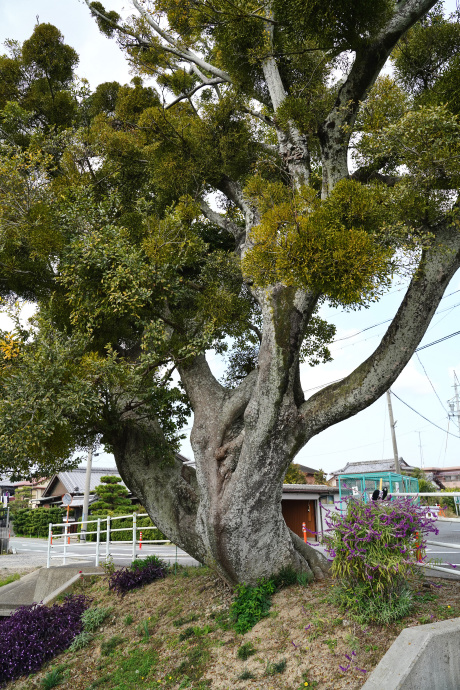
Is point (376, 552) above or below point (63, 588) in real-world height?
above

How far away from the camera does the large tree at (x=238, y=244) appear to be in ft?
20.8

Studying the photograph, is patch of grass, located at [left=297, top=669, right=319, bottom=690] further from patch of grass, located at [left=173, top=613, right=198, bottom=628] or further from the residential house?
the residential house

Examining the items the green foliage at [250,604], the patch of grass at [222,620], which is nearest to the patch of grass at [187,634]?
the patch of grass at [222,620]

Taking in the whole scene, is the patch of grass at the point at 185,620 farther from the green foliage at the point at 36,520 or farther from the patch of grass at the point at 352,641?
the green foliage at the point at 36,520

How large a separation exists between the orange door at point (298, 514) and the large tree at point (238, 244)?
13.3 m

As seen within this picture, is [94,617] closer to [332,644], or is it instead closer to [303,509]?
[332,644]

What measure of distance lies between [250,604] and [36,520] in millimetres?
38595

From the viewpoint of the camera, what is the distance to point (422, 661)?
185 inches

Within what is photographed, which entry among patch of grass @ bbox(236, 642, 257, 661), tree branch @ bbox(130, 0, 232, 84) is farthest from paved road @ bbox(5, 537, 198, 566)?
tree branch @ bbox(130, 0, 232, 84)

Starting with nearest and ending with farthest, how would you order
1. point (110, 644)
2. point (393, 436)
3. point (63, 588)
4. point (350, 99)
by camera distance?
point (350, 99) < point (110, 644) < point (63, 588) < point (393, 436)

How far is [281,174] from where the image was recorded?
962 centimetres

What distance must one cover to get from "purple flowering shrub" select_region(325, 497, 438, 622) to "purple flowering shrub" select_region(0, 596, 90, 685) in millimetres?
5732

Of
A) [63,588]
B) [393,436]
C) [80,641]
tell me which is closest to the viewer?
[80,641]

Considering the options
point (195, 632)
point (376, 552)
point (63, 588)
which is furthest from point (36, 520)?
point (376, 552)
